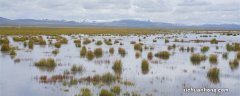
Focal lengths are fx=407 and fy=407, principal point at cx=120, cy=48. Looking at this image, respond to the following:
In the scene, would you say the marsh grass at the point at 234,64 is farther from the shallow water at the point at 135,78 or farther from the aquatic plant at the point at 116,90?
the aquatic plant at the point at 116,90

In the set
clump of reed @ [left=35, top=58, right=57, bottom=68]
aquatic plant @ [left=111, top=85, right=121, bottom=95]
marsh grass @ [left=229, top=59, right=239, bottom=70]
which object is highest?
aquatic plant @ [left=111, top=85, right=121, bottom=95]

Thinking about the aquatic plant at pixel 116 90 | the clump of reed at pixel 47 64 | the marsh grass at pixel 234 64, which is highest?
the aquatic plant at pixel 116 90

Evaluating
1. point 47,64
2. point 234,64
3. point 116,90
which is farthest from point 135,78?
point 234,64

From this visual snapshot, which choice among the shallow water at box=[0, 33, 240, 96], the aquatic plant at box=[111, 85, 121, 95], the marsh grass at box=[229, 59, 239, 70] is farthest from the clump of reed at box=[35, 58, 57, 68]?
the marsh grass at box=[229, 59, 239, 70]

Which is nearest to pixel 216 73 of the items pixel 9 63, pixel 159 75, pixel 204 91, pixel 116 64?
pixel 159 75

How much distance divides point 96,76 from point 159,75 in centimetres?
351

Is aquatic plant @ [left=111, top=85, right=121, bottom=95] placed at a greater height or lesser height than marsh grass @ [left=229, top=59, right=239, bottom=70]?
greater

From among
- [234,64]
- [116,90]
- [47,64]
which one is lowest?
[234,64]

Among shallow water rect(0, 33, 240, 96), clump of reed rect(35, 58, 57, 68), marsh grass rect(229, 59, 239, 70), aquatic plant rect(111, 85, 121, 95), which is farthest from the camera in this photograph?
marsh grass rect(229, 59, 239, 70)

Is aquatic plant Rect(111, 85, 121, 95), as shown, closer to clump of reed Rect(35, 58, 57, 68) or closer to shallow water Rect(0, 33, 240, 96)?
shallow water Rect(0, 33, 240, 96)

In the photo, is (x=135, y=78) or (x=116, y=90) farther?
(x=135, y=78)

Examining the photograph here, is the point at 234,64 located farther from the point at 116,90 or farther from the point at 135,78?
the point at 116,90

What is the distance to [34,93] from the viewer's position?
1580cm

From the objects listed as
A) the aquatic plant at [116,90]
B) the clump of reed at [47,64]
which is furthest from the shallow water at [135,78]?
the clump of reed at [47,64]
